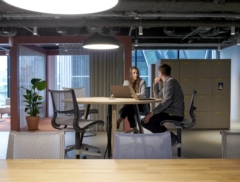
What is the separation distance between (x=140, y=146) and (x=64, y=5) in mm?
976

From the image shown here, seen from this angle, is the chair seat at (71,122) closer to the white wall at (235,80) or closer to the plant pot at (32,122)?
the plant pot at (32,122)

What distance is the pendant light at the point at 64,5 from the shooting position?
1097 mm

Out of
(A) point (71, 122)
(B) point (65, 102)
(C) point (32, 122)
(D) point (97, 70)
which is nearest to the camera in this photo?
(A) point (71, 122)

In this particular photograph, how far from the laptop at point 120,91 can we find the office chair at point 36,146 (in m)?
2.28

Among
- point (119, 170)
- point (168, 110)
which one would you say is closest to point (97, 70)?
point (168, 110)

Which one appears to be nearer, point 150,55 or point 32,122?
point 32,122

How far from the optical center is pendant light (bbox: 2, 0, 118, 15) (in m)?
1.10

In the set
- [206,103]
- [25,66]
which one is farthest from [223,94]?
[25,66]

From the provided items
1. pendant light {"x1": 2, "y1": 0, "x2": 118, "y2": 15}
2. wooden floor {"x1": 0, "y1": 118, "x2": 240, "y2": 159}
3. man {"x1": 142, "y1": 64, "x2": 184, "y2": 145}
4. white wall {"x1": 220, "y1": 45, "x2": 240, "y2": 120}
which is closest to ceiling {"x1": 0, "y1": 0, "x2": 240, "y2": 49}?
white wall {"x1": 220, "y1": 45, "x2": 240, "y2": 120}

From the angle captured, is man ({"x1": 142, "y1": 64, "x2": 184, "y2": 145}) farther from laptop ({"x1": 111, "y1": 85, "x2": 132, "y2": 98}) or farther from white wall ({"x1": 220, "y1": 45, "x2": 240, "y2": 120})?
white wall ({"x1": 220, "y1": 45, "x2": 240, "y2": 120})

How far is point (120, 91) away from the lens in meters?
4.12

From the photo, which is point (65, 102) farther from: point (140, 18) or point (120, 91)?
point (140, 18)

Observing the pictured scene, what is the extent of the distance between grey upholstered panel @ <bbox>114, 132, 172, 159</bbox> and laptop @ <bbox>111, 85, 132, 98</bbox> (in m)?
2.28

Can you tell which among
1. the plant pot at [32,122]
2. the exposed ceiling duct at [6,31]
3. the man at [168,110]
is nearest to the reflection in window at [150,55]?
the plant pot at [32,122]
